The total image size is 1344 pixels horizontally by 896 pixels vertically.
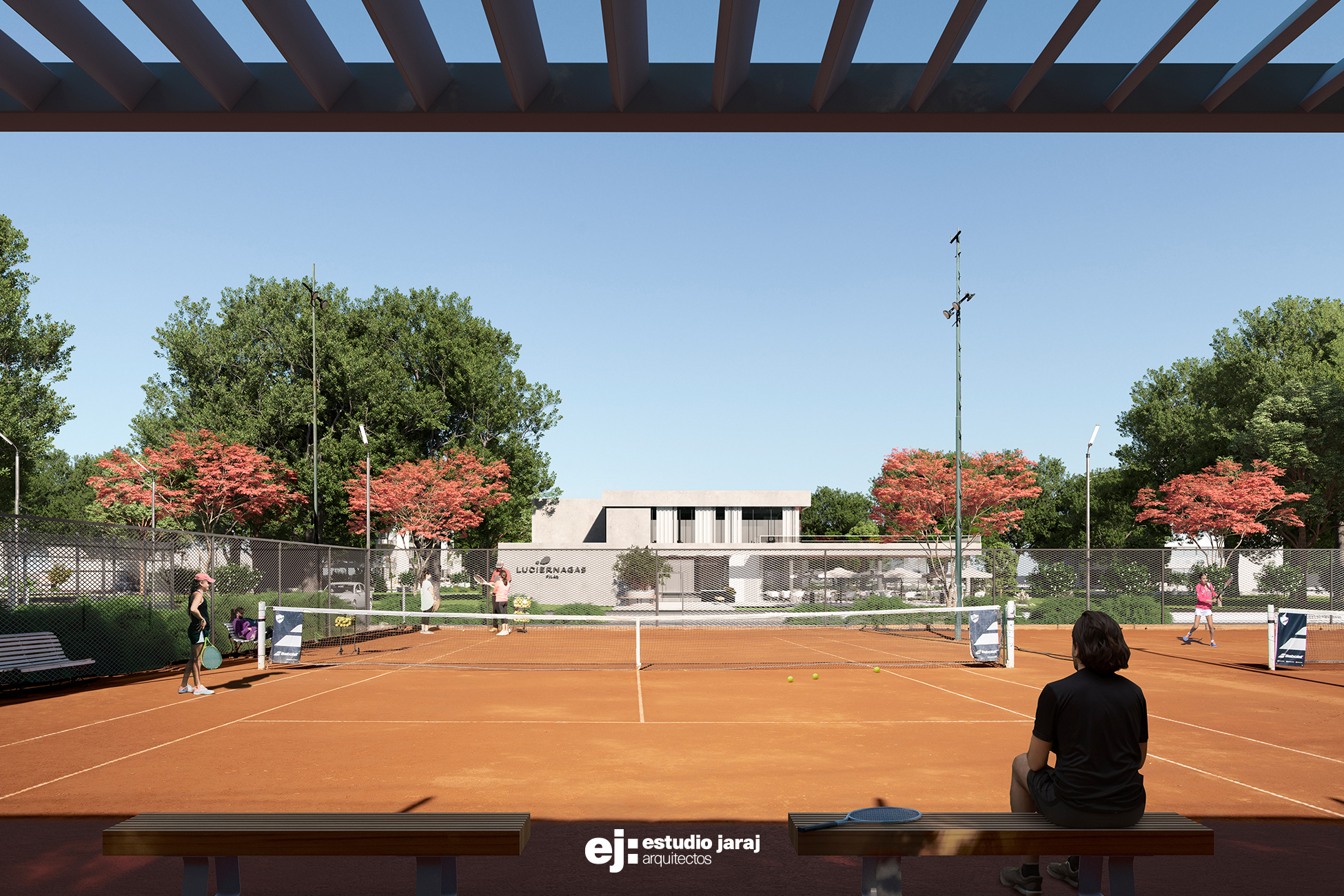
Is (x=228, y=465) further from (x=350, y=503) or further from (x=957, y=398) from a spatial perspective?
(x=957, y=398)

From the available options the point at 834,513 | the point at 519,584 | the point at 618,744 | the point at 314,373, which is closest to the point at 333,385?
the point at 314,373

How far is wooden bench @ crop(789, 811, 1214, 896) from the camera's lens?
3998 millimetres

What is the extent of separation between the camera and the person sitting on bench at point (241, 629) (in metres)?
18.3

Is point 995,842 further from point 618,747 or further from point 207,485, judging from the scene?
point 207,485

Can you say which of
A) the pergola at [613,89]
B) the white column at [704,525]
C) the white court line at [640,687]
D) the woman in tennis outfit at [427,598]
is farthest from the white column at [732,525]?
the pergola at [613,89]

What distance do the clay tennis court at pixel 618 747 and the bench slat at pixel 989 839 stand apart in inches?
71.0

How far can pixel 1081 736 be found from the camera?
421 cm

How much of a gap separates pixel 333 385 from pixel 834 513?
5931cm

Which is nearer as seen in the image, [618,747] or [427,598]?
[618,747]

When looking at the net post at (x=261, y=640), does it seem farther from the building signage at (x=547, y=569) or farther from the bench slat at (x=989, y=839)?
the building signage at (x=547, y=569)

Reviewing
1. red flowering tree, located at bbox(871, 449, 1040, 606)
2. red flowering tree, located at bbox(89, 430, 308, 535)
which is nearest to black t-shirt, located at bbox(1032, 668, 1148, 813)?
red flowering tree, located at bbox(871, 449, 1040, 606)

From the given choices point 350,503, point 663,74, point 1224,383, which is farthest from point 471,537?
point 663,74

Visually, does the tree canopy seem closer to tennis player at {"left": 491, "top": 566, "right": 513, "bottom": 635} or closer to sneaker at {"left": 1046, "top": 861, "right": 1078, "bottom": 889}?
tennis player at {"left": 491, "top": 566, "right": 513, "bottom": 635}

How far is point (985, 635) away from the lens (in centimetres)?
1794
